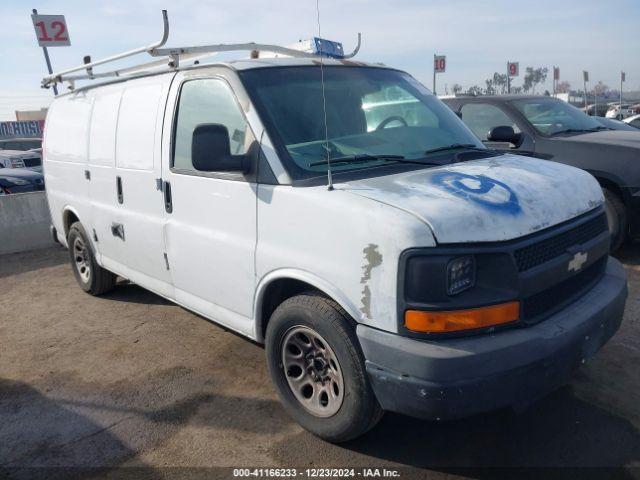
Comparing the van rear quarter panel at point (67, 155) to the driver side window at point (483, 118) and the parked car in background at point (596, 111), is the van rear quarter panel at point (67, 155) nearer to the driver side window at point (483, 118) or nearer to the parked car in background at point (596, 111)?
the driver side window at point (483, 118)

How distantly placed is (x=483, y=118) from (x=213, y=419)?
5.20 m

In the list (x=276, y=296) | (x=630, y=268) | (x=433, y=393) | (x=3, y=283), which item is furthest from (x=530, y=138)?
(x=3, y=283)

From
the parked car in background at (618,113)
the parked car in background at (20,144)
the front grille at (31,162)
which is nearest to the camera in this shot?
the front grille at (31,162)

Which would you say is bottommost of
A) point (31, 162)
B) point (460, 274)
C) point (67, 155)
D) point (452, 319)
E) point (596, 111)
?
point (596, 111)

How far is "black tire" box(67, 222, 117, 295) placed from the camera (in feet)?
17.9

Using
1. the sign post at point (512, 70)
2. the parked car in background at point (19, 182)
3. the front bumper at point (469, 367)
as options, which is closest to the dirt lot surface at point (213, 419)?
the front bumper at point (469, 367)

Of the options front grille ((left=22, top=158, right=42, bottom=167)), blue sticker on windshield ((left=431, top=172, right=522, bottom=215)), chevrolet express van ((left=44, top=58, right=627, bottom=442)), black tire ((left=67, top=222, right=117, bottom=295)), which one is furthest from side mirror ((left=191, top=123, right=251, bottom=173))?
front grille ((left=22, top=158, right=42, bottom=167))

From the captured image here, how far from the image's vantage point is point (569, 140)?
20.1ft

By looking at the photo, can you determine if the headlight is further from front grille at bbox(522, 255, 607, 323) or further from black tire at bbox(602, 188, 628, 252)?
black tire at bbox(602, 188, 628, 252)

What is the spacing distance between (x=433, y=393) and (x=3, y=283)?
6.26 metres

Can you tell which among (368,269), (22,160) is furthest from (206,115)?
(22,160)

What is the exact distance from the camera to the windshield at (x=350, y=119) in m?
3.12

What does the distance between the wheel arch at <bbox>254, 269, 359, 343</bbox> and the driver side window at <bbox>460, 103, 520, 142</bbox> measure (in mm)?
4346

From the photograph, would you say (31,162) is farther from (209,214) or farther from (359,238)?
(359,238)
